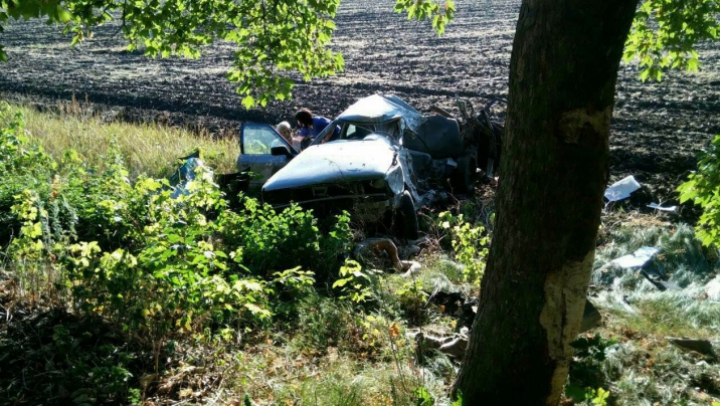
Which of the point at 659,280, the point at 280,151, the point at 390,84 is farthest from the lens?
the point at 390,84

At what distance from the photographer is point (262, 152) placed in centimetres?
978

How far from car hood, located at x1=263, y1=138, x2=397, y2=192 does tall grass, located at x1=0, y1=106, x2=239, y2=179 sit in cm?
286

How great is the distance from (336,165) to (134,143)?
5599 millimetres

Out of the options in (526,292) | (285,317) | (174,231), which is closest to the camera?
(526,292)

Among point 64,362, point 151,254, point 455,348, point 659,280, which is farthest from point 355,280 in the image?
point 659,280

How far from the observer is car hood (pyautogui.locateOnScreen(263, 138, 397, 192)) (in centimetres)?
780

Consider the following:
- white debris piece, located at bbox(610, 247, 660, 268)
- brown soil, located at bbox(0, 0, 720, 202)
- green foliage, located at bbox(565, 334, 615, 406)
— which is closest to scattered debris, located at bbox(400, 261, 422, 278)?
white debris piece, located at bbox(610, 247, 660, 268)

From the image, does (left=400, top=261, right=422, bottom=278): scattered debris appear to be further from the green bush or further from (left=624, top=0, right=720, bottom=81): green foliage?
(left=624, top=0, right=720, bottom=81): green foliage

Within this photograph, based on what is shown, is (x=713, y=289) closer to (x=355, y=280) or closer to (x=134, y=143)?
(x=355, y=280)

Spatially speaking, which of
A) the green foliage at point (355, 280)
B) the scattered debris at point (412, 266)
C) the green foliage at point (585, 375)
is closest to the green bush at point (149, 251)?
the green foliage at point (355, 280)

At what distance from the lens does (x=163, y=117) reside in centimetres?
1623

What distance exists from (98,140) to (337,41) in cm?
1839

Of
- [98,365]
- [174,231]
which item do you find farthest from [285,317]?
[98,365]

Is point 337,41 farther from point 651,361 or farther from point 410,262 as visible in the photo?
point 651,361
